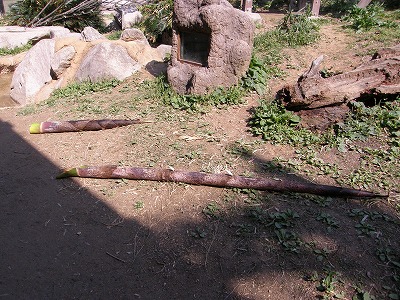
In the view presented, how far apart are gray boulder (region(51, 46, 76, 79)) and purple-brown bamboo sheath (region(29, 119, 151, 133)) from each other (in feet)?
8.50

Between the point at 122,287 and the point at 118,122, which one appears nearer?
the point at 122,287

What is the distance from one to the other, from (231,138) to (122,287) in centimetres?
237

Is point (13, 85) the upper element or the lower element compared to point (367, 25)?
lower

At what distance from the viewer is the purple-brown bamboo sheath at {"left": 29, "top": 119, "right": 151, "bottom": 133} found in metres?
4.91

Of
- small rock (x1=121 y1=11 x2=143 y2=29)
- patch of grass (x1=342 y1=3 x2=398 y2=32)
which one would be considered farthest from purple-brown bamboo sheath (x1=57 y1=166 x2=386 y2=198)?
small rock (x1=121 y1=11 x2=143 y2=29)

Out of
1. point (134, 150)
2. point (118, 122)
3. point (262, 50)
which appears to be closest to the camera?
point (134, 150)

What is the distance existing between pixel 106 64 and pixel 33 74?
1.69 meters

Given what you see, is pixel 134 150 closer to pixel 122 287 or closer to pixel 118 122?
pixel 118 122

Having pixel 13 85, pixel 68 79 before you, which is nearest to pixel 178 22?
pixel 68 79

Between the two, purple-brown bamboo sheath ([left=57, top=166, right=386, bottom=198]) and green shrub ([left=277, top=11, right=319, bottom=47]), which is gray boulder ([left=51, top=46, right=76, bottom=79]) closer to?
purple-brown bamboo sheath ([left=57, top=166, right=386, bottom=198])

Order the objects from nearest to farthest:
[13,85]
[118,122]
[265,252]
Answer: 1. [265,252]
2. [118,122]
3. [13,85]

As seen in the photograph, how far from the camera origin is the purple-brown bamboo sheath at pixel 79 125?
4914 millimetres

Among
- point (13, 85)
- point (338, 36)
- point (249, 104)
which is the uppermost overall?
point (338, 36)

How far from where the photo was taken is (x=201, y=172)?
3668 mm
